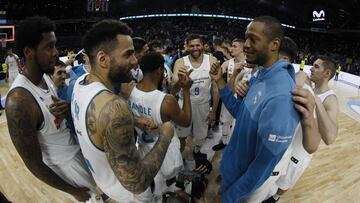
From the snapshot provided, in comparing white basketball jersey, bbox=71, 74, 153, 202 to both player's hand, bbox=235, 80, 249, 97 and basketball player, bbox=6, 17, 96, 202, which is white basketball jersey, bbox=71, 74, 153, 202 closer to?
basketball player, bbox=6, 17, 96, 202

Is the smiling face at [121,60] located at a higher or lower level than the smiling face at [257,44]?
lower

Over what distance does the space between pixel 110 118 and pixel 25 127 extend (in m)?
0.71

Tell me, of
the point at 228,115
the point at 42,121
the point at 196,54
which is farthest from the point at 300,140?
the point at 228,115

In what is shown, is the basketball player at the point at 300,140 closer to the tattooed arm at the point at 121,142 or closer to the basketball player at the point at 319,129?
the basketball player at the point at 319,129

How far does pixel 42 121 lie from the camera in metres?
1.87

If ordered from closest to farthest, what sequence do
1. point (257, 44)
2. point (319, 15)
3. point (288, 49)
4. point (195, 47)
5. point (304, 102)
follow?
point (304, 102) → point (257, 44) → point (288, 49) → point (195, 47) → point (319, 15)

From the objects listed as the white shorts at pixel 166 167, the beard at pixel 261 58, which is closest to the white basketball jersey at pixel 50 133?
the white shorts at pixel 166 167

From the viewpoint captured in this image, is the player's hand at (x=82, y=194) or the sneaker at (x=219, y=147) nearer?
the player's hand at (x=82, y=194)

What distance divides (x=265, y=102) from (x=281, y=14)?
32637mm

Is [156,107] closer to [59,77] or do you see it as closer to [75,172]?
[75,172]

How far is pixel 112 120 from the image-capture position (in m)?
1.39

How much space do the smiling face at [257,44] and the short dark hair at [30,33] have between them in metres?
1.42

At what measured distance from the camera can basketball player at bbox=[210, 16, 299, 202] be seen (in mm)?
1425

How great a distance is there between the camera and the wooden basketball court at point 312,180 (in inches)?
135
